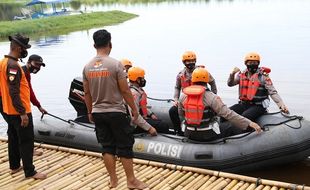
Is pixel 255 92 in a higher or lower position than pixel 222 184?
higher

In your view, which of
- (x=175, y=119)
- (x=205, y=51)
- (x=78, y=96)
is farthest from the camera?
(x=205, y=51)

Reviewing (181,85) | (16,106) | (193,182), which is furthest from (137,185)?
(181,85)

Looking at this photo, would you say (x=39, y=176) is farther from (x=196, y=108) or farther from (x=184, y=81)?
(x=184, y=81)

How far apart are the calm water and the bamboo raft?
1.32m

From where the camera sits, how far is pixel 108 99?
4.17 metres

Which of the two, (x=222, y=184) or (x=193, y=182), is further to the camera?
(x=193, y=182)

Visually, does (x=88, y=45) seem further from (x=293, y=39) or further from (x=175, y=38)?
(x=293, y=39)

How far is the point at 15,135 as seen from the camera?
5152 mm

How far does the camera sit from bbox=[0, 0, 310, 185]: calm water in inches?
433

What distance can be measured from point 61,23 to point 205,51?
17.9 m

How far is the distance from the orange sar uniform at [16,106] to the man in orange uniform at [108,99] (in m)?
0.82

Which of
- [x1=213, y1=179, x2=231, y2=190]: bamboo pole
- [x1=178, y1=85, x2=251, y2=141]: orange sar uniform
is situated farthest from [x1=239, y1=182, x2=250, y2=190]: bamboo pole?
[x1=178, y1=85, x2=251, y2=141]: orange sar uniform

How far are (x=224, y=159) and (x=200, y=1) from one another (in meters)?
41.4

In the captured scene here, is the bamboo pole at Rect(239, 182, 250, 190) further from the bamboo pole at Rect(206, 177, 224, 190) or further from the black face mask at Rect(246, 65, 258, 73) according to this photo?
the black face mask at Rect(246, 65, 258, 73)
